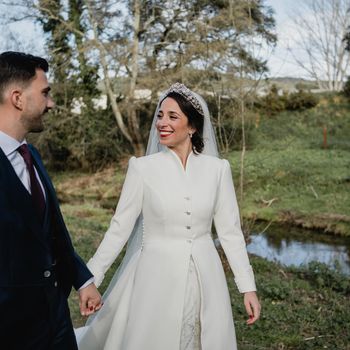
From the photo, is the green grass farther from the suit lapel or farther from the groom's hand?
the suit lapel

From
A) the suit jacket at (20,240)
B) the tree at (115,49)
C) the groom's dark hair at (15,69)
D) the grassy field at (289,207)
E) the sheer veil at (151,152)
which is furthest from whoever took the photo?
the tree at (115,49)

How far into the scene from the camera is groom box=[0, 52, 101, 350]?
2.28 metres

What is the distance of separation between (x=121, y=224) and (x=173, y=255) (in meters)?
0.37

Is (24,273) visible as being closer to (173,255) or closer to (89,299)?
(89,299)

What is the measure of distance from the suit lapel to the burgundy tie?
94 mm

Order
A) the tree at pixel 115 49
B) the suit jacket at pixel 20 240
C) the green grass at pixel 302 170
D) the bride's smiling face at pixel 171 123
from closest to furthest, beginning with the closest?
1. the suit jacket at pixel 20 240
2. the bride's smiling face at pixel 171 123
3. the green grass at pixel 302 170
4. the tree at pixel 115 49

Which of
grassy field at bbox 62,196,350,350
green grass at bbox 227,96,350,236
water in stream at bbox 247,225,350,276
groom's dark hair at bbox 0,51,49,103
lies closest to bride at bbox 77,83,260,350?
groom's dark hair at bbox 0,51,49,103

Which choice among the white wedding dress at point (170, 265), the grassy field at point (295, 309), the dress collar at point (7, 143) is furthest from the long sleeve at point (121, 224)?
the grassy field at point (295, 309)

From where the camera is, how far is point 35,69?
245 centimetres

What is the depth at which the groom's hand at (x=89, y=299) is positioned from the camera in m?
2.78

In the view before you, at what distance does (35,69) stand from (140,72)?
19.9 m

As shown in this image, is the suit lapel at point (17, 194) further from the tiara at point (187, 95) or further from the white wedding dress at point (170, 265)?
the tiara at point (187, 95)

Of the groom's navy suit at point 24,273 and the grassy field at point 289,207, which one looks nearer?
the groom's navy suit at point 24,273

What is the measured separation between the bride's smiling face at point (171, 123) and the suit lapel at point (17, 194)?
1.26 m
